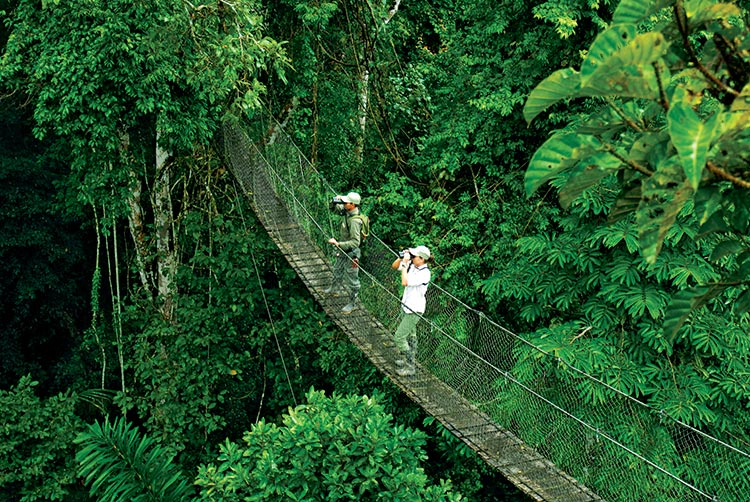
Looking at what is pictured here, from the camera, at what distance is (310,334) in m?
7.83

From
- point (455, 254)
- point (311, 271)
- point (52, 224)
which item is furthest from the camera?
point (52, 224)

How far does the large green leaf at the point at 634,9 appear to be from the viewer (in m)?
1.79

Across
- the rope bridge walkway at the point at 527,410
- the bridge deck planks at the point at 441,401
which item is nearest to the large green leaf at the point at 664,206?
the rope bridge walkway at the point at 527,410

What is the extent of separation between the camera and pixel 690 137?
5.05 feet

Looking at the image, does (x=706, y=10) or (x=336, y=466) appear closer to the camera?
(x=706, y=10)

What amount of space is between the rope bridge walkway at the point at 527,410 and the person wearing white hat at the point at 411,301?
0.08 m

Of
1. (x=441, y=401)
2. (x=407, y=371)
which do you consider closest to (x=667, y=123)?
(x=441, y=401)

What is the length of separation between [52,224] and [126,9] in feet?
15.4

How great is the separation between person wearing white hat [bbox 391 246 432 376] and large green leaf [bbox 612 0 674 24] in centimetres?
317

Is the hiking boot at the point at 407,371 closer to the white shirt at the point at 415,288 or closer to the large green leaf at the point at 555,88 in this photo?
the white shirt at the point at 415,288

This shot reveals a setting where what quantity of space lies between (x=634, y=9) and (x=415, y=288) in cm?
347

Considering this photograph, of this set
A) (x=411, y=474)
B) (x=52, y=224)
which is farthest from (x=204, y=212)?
(x=411, y=474)

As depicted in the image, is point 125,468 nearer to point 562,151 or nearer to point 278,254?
point 278,254

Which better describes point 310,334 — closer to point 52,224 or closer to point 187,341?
point 187,341
